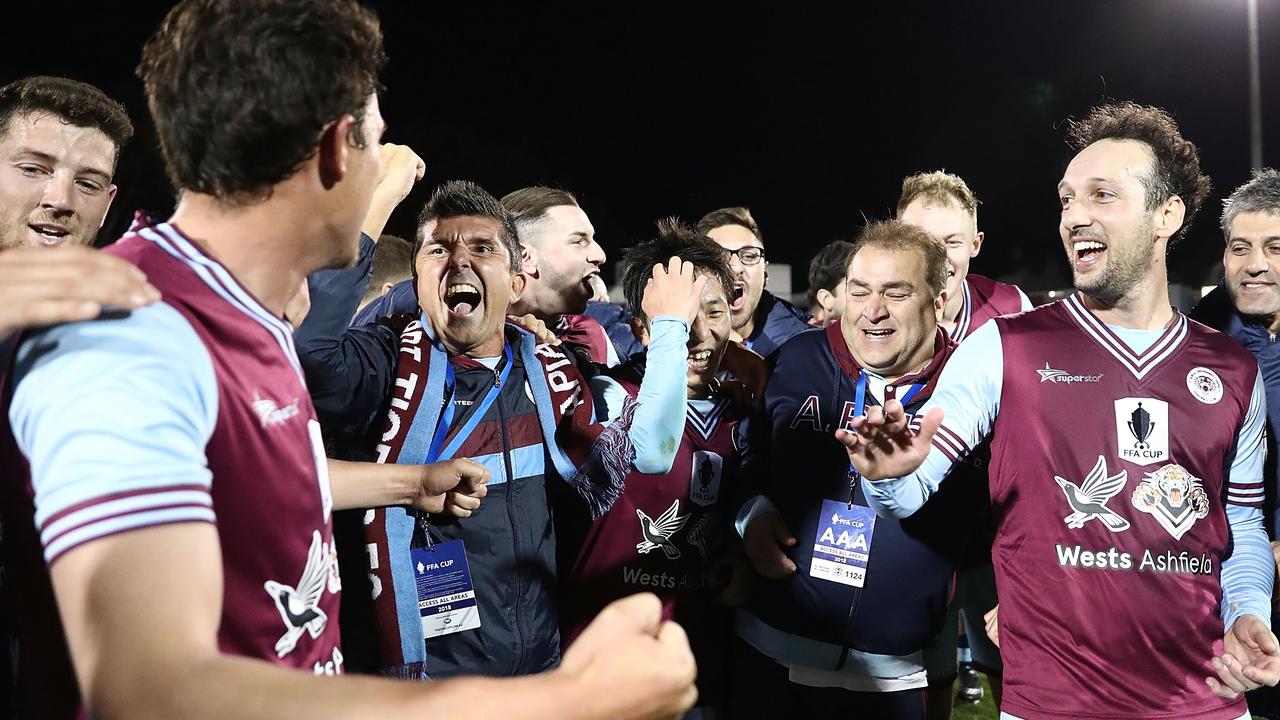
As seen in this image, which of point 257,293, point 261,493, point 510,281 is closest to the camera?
point 261,493

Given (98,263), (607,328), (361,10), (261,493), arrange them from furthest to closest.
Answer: (607,328) → (361,10) → (261,493) → (98,263)

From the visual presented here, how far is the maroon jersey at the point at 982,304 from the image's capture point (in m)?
4.82

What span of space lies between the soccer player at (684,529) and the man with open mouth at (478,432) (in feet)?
0.96

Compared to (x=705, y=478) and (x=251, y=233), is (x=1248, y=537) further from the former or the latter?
(x=251, y=233)

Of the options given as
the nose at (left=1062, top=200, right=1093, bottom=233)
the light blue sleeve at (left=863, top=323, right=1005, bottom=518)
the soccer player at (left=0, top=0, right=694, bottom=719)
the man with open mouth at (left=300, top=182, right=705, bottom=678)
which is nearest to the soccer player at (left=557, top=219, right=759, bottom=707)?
the man with open mouth at (left=300, top=182, right=705, bottom=678)

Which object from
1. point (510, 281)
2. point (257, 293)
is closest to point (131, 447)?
point (257, 293)

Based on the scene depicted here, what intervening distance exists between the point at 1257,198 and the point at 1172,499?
213cm

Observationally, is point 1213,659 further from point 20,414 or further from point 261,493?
point 20,414

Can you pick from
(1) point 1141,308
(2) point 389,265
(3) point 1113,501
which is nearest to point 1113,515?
(3) point 1113,501

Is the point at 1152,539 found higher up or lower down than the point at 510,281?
lower down

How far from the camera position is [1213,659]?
2.72 metres

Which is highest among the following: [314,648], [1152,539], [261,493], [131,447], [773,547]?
[131,447]

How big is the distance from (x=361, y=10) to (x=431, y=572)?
5.87 feet

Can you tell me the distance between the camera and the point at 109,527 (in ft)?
3.11
